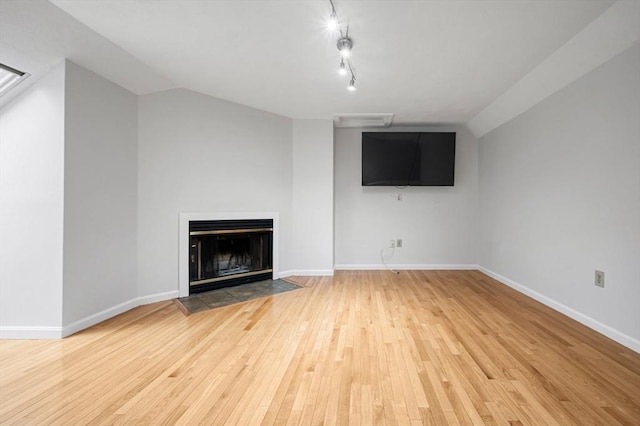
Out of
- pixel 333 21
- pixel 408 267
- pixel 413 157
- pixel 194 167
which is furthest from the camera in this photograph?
pixel 408 267

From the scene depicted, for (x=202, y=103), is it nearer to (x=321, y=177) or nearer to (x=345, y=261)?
(x=321, y=177)

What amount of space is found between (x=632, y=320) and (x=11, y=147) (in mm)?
5001

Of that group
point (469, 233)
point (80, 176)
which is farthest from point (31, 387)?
point (469, 233)

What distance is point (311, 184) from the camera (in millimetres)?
4004

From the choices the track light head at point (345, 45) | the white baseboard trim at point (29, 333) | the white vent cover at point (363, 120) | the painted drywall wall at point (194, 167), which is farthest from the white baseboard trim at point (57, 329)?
the white vent cover at point (363, 120)

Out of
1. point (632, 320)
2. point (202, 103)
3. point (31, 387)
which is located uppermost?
point (202, 103)

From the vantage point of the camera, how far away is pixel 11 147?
2145 mm

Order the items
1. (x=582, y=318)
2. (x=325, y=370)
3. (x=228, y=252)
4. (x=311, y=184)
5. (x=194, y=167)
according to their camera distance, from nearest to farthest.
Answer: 1. (x=325, y=370)
2. (x=582, y=318)
3. (x=194, y=167)
4. (x=228, y=252)
5. (x=311, y=184)

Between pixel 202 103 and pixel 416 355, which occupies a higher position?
pixel 202 103

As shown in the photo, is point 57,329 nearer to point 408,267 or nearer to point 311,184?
point 311,184

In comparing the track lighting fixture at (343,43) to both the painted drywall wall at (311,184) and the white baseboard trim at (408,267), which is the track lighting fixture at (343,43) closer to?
the painted drywall wall at (311,184)

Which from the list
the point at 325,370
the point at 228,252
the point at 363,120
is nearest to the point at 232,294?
the point at 228,252

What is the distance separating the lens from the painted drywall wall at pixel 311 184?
400 cm

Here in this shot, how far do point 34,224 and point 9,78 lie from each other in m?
1.18
